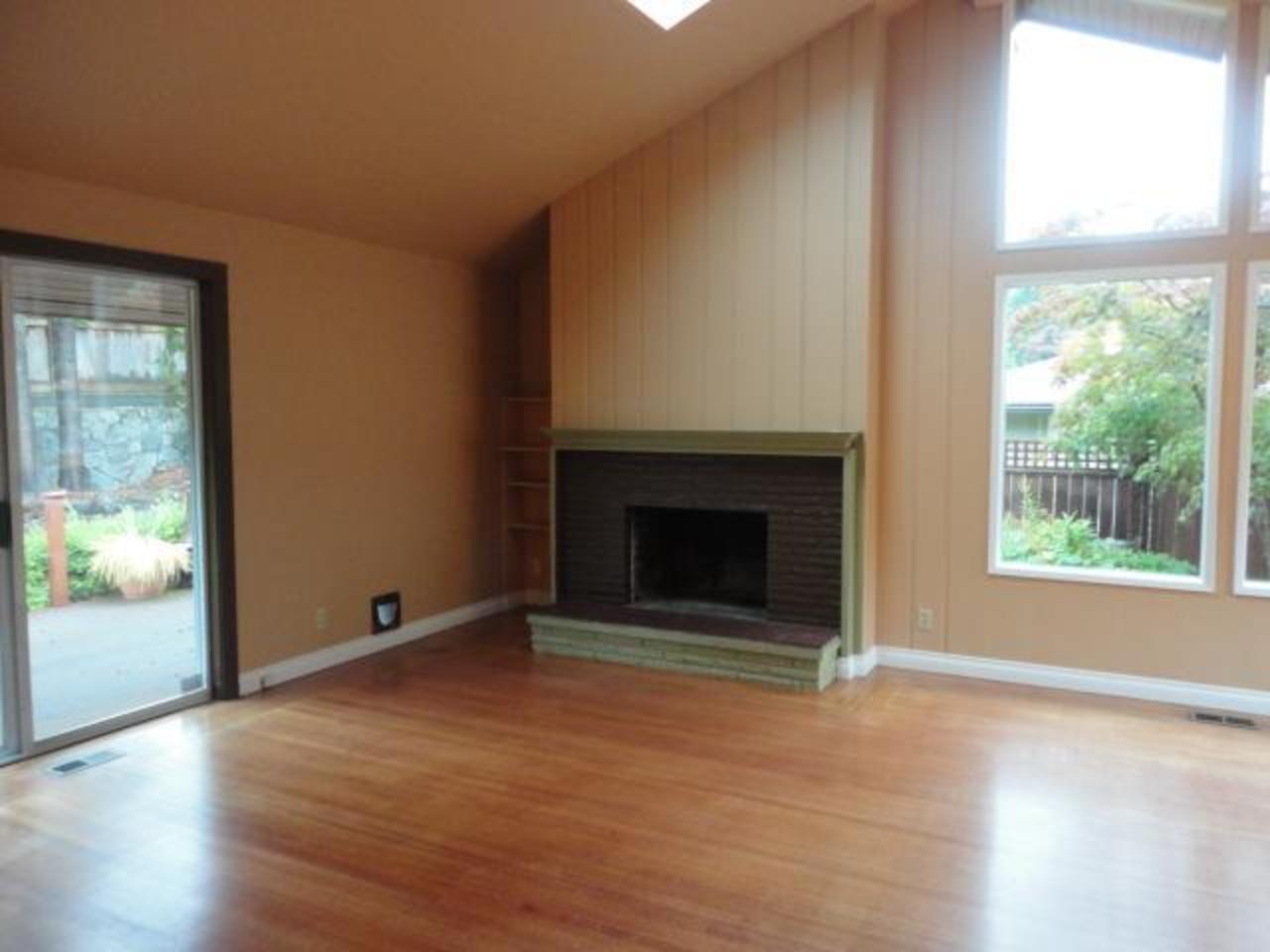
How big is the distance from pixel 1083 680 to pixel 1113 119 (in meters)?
2.76

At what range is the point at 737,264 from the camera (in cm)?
487

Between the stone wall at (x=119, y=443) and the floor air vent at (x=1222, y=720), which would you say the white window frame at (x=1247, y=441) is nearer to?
the floor air vent at (x=1222, y=720)

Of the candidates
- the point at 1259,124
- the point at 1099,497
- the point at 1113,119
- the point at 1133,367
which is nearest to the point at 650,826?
the point at 1099,497

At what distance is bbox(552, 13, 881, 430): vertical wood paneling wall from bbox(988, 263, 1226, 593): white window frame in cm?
69

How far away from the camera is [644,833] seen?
3008 mm

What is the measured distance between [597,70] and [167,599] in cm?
319

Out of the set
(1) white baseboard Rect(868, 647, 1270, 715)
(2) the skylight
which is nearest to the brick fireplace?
(1) white baseboard Rect(868, 647, 1270, 715)

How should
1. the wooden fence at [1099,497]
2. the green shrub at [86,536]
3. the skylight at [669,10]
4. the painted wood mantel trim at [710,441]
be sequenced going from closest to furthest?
the green shrub at [86,536] < the skylight at [669,10] < the wooden fence at [1099,497] < the painted wood mantel trim at [710,441]

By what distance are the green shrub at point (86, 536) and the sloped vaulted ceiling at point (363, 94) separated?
1.40 metres

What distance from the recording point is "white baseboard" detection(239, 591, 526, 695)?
15.0 feet

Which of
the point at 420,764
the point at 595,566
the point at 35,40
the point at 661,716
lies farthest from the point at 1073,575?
the point at 35,40

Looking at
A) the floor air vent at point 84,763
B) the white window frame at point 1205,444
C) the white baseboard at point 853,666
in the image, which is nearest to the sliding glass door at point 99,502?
the floor air vent at point 84,763

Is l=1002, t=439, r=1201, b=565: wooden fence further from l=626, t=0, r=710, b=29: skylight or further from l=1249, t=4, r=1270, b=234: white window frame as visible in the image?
l=626, t=0, r=710, b=29: skylight

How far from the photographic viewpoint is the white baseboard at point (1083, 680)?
4.22 metres
